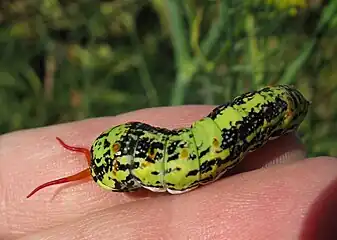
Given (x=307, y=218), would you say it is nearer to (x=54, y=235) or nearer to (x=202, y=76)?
(x=54, y=235)

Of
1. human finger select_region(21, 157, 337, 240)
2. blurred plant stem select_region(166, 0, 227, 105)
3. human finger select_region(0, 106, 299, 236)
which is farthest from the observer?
blurred plant stem select_region(166, 0, 227, 105)

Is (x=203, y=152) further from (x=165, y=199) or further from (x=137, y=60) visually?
(x=137, y=60)

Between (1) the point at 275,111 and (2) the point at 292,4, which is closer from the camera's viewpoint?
(1) the point at 275,111

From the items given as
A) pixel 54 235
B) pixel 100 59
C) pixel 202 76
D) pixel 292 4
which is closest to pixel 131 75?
pixel 100 59

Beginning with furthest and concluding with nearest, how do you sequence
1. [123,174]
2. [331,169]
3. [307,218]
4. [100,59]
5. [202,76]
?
[100,59]
[202,76]
[123,174]
[331,169]
[307,218]

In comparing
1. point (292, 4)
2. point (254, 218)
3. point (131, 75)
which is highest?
point (292, 4)

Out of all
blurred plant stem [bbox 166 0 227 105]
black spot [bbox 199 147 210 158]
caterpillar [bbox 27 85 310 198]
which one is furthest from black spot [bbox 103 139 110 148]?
blurred plant stem [bbox 166 0 227 105]

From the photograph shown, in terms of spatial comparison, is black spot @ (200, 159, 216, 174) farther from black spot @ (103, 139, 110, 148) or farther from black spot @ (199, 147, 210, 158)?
black spot @ (103, 139, 110, 148)
